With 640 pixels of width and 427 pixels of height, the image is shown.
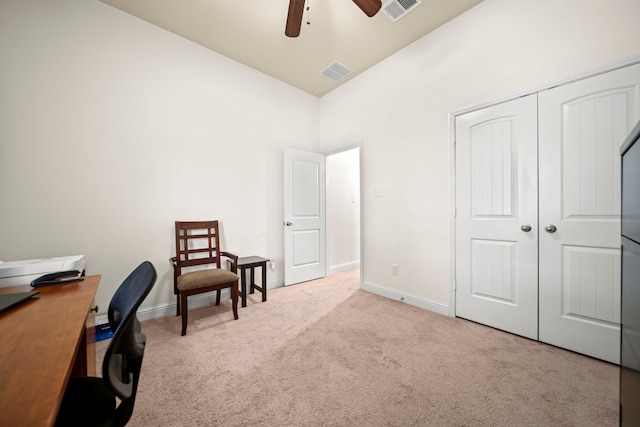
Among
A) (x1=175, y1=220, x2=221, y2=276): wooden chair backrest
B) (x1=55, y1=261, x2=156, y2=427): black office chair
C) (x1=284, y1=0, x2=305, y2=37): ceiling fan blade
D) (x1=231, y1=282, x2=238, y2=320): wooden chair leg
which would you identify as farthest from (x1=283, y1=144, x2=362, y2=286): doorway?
(x1=55, y1=261, x2=156, y2=427): black office chair

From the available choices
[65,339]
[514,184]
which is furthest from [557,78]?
[65,339]

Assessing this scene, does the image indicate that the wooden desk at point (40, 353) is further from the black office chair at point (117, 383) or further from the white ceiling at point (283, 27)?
the white ceiling at point (283, 27)

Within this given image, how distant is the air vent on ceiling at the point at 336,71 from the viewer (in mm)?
3197

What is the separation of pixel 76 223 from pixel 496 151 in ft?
12.8

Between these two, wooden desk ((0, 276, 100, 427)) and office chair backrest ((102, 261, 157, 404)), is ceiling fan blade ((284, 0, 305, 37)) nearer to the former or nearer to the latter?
office chair backrest ((102, 261, 157, 404))

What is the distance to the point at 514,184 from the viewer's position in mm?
2094

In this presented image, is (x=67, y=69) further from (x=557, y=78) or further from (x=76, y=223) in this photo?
(x=557, y=78)

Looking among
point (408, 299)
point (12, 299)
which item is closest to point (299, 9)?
point (12, 299)

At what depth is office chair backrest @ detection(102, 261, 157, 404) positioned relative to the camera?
0.65 metres

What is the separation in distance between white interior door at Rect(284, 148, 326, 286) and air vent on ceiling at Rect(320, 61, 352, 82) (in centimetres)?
112

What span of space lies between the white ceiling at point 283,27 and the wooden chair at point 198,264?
212 cm

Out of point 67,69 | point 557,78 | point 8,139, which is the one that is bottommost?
point 8,139

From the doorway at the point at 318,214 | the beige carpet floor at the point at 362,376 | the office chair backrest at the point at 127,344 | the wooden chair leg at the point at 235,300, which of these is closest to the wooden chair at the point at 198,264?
the wooden chair leg at the point at 235,300

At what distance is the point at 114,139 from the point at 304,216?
2.37 m
